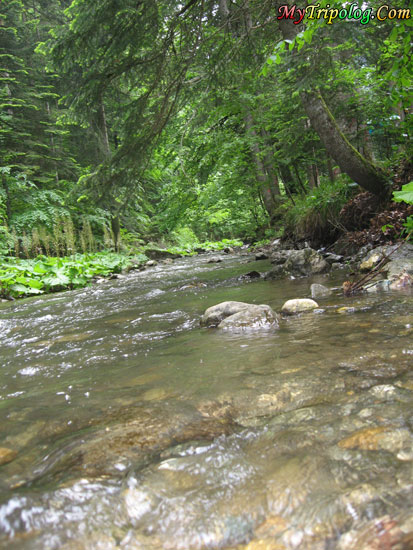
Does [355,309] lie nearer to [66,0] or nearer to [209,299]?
[209,299]

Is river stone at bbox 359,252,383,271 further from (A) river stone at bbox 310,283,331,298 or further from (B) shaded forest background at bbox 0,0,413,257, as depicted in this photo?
(A) river stone at bbox 310,283,331,298

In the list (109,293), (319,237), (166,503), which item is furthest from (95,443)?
(319,237)

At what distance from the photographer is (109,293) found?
6613 millimetres

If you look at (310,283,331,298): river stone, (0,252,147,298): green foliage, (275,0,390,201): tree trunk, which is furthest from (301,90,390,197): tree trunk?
(0,252,147,298): green foliage

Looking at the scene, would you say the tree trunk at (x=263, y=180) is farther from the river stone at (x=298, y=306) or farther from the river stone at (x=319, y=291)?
the river stone at (x=298, y=306)

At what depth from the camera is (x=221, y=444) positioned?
4.01 feet

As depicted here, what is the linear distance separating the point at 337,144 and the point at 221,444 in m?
5.52

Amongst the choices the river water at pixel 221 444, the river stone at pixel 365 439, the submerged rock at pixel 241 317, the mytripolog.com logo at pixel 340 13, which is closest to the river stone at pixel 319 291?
the submerged rock at pixel 241 317

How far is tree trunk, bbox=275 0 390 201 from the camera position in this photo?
17.8 feet

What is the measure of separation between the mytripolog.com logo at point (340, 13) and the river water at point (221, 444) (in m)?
2.49

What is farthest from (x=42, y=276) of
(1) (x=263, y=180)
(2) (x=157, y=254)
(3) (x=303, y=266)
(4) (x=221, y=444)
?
(1) (x=263, y=180)

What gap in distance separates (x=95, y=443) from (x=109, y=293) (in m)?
5.52

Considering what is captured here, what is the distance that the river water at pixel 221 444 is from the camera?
856 mm

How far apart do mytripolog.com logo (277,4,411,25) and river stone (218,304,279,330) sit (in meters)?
2.31
